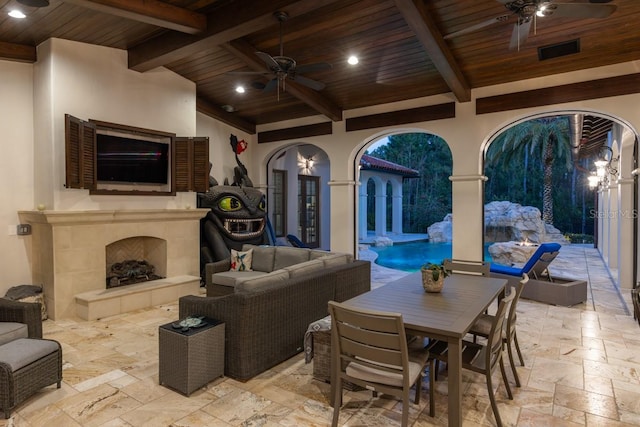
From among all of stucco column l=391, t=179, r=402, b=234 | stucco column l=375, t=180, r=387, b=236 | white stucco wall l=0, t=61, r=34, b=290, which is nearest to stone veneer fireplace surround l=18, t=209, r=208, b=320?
white stucco wall l=0, t=61, r=34, b=290

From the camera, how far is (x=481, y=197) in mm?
6184

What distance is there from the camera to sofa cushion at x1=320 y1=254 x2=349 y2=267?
448cm

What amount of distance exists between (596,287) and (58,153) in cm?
874

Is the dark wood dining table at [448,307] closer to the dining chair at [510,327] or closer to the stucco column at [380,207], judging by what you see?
the dining chair at [510,327]

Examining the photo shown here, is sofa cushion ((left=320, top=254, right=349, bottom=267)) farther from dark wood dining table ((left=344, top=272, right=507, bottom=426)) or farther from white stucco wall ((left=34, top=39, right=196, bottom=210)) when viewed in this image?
white stucco wall ((left=34, top=39, right=196, bottom=210))

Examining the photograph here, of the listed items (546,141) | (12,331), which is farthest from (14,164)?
(546,141)

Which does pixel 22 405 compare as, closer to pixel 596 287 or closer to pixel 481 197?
pixel 481 197

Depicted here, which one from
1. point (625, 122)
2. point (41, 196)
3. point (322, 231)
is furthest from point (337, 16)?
point (322, 231)

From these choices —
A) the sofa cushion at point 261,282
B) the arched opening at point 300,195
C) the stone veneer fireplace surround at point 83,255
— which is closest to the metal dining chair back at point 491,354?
the sofa cushion at point 261,282

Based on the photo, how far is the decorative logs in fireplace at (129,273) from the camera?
5558 mm

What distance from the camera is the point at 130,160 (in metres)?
5.55

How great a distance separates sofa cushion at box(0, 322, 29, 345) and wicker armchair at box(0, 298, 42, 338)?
0.05 meters

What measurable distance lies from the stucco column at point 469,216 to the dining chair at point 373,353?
416 centimetres

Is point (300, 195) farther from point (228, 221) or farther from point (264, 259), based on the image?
point (264, 259)
